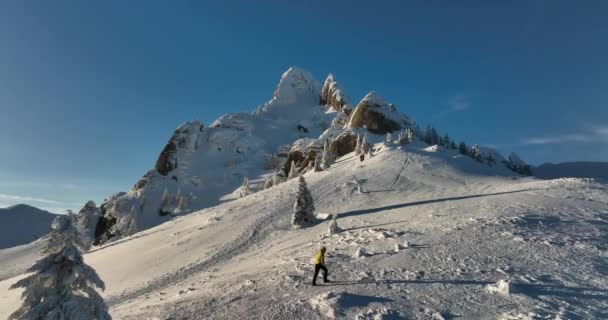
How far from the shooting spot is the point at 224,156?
162m

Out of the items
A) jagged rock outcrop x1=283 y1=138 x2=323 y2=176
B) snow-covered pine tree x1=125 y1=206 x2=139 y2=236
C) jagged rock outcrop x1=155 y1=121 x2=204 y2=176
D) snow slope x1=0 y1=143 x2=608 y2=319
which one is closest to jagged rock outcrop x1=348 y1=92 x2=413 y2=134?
jagged rock outcrop x1=283 y1=138 x2=323 y2=176

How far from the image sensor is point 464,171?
64.4m

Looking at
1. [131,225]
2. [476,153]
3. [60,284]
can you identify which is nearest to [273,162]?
[131,225]

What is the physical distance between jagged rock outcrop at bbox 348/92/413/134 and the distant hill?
9539 cm

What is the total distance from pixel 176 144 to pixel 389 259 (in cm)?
14967

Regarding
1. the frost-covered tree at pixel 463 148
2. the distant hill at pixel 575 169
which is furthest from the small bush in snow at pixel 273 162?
the distant hill at pixel 575 169

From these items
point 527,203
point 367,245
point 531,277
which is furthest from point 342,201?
point 531,277

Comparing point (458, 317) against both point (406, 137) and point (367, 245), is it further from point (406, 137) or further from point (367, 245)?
point (406, 137)

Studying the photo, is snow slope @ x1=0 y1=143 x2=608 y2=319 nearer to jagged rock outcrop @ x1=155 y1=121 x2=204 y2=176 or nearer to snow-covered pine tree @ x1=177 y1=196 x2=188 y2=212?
snow-covered pine tree @ x1=177 y1=196 x2=188 y2=212

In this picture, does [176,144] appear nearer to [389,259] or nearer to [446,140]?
[446,140]

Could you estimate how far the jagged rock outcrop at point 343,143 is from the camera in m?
102

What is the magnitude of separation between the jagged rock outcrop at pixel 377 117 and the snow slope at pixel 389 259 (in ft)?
194

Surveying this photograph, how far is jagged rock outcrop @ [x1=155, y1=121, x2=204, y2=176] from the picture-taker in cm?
14800

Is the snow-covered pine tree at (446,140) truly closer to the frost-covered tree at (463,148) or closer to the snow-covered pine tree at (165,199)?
the frost-covered tree at (463,148)
